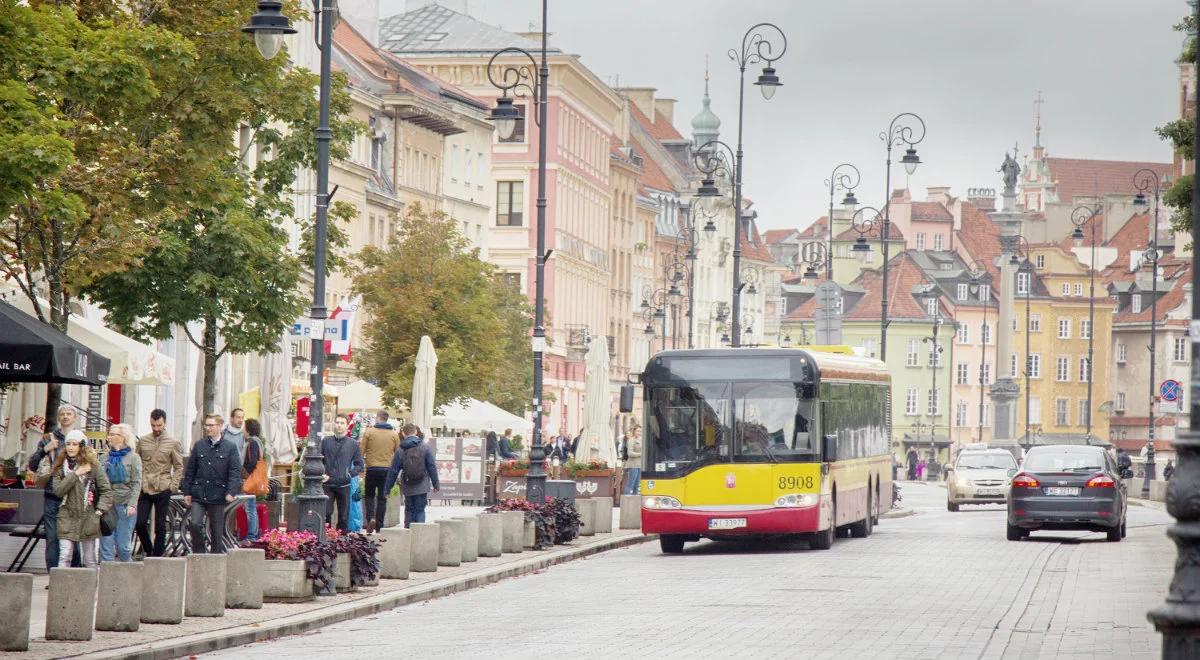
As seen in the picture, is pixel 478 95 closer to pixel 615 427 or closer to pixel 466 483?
pixel 615 427

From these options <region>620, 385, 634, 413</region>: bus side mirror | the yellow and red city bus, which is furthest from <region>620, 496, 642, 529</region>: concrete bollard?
<region>620, 385, 634, 413</region>: bus side mirror

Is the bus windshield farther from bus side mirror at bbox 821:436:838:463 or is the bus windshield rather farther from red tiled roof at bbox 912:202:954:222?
red tiled roof at bbox 912:202:954:222

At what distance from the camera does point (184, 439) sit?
5188 cm

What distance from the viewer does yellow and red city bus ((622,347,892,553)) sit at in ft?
108

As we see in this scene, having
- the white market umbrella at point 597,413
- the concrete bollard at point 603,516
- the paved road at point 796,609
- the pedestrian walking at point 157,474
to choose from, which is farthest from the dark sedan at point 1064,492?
the pedestrian walking at point 157,474

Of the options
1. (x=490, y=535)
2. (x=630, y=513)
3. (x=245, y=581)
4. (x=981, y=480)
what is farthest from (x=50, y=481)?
(x=981, y=480)

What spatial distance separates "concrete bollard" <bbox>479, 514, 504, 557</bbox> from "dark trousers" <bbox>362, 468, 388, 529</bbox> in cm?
327

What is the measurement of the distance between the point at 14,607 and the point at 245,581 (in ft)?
16.5

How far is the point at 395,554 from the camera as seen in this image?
2655 centimetres

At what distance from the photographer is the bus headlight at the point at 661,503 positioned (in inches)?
1304

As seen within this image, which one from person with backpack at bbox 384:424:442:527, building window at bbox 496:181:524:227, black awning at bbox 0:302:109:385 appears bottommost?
person with backpack at bbox 384:424:442:527

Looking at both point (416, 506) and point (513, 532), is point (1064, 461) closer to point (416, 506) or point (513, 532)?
point (513, 532)

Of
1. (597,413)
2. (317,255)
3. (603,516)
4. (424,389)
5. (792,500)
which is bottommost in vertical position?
(603,516)

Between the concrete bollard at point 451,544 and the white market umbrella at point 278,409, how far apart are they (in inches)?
229
